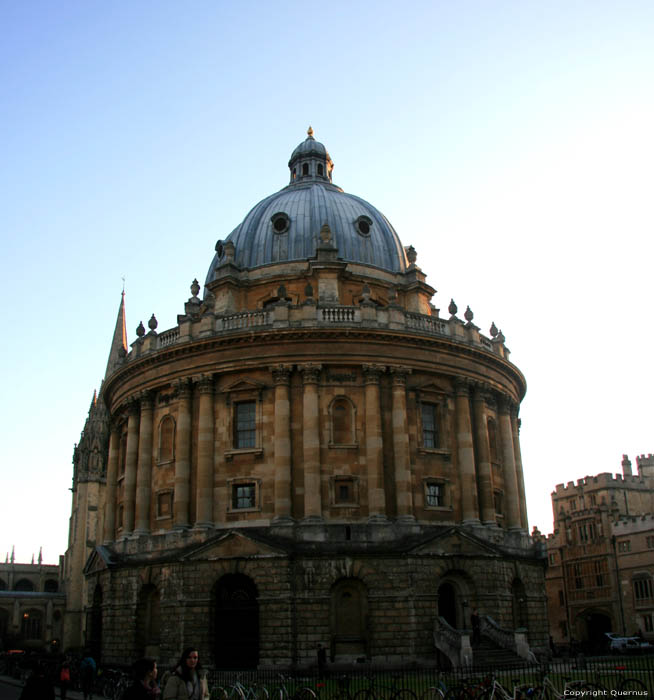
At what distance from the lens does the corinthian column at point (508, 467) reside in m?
44.4

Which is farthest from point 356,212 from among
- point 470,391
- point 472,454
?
point 472,454

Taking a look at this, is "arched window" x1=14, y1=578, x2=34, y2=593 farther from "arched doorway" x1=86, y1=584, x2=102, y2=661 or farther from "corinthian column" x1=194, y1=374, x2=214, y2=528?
"corinthian column" x1=194, y1=374, x2=214, y2=528

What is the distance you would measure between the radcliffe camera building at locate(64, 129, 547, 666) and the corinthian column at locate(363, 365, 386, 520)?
99 mm

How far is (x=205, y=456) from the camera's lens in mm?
40000

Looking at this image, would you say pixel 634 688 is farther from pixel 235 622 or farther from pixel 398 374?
pixel 398 374

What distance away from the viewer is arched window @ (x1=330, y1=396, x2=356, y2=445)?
39812mm

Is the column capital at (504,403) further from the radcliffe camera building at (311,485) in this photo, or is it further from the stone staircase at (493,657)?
the stone staircase at (493,657)

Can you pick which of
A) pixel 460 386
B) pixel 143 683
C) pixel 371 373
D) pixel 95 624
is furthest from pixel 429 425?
pixel 143 683

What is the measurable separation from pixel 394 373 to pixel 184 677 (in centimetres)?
2993

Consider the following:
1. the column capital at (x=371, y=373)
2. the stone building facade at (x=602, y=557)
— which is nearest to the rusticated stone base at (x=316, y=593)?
the column capital at (x=371, y=373)

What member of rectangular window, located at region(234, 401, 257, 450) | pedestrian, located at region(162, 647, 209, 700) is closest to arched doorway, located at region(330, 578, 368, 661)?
rectangular window, located at region(234, 401, 257, 450)

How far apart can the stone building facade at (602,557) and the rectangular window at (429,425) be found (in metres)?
28.5

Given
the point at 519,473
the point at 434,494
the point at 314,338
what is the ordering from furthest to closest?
1. the point at 519,473
2. the point at 434,494
3. the point at 314,338

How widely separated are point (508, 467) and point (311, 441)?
12.8 m
